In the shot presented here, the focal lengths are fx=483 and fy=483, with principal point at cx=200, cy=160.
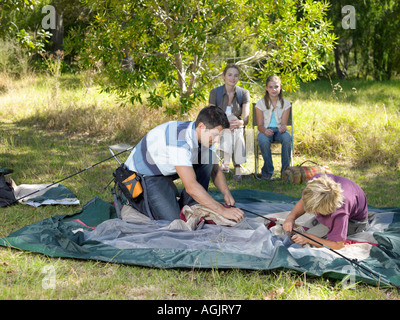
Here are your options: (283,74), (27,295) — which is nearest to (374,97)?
(283,74)

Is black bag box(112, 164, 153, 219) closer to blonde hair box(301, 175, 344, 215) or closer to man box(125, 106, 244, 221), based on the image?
man box(125, 106, 244, 221)

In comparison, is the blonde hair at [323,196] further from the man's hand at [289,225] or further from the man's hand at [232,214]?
the man's hand at [232,214]

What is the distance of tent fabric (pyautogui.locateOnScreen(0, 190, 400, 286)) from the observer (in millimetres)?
3193

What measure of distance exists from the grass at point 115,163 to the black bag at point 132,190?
0.74m

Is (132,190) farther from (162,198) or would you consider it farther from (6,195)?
(6,195)

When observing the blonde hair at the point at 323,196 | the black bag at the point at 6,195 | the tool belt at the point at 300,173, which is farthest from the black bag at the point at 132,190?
the tool belt at the point at 300,173

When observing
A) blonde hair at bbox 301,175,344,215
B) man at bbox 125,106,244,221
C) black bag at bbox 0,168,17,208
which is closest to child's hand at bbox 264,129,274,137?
man at bbox 125,106,244,221

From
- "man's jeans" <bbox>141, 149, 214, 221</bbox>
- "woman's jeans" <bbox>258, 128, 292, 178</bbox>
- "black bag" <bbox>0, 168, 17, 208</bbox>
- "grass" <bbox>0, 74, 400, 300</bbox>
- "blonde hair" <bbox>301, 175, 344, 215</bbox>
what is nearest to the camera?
"grass" <bbox>0, 74, 400, 300</bbox>

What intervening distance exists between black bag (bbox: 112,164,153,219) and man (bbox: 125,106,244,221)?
4 centimetres

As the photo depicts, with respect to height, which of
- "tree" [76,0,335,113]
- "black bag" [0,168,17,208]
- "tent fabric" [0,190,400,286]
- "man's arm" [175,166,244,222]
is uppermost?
"tree" [76,0,335,113]

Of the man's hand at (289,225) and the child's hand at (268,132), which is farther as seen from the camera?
the child's hand at (268,132)

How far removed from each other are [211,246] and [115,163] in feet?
10.8

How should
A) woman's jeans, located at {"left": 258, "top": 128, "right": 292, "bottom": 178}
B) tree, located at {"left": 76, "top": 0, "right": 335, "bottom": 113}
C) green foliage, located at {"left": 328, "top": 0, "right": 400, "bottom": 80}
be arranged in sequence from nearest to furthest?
woman's jeans, located at {"left": 258, "top": 128, "right": 292, "bottom": 178} → tree, located at {"left": 76, "top": 0, "right": 335, "bottom": 113} → green foliage, located at {"left": 328, "top": 0, "right": 400, "bottom": 80}

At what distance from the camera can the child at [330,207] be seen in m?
3.12
